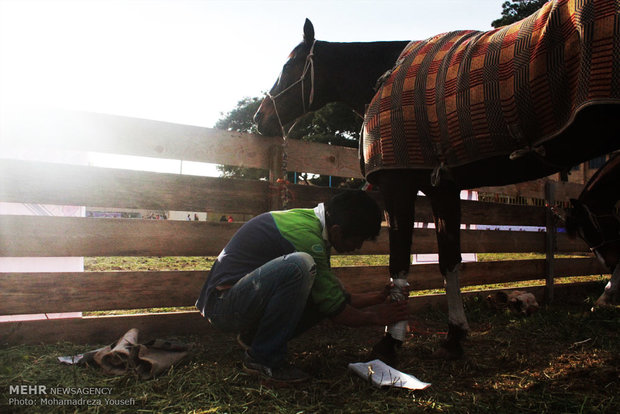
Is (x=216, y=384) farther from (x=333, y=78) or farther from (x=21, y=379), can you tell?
(x=333, y=78)

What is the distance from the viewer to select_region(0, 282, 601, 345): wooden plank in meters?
2.70

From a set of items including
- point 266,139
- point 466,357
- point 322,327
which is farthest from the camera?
point 266,139

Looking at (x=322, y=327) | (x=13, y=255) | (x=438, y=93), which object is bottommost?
(x=322, y=327)

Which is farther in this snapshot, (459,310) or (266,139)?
(266,139)

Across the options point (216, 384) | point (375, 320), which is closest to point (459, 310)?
point (375, 320)

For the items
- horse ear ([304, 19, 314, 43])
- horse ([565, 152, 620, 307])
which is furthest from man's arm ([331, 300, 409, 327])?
horse ear ([304, 19, 314, 43])

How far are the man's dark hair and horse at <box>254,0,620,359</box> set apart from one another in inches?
17.1

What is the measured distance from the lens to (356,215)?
220 cm

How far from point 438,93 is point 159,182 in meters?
2.05

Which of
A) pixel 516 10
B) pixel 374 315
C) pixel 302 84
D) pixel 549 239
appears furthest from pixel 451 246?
pixel 516 10

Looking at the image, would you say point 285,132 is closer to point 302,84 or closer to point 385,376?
point 302,84

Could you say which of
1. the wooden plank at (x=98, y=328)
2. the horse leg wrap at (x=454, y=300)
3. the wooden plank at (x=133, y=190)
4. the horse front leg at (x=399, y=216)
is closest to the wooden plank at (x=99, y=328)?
the wooden plank at (x=98, y=328)

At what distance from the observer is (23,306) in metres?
2.70

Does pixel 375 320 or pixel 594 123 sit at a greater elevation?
pixel 594 123
